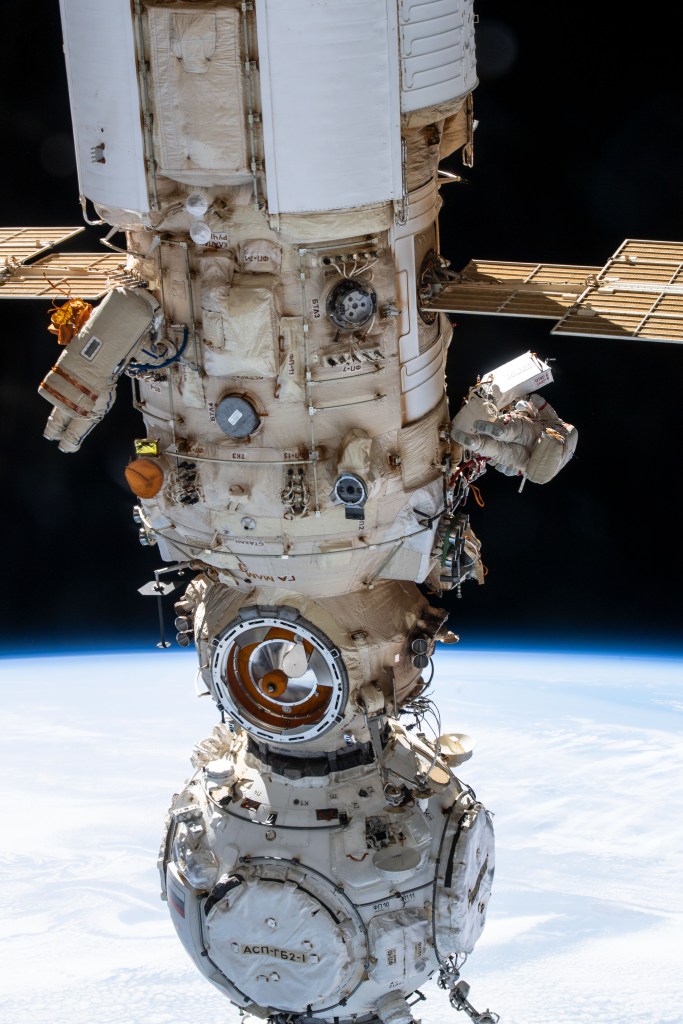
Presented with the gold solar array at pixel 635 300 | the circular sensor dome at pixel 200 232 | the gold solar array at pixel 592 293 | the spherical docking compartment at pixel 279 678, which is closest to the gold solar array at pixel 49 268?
the circular sensor dome at pixel 200 232

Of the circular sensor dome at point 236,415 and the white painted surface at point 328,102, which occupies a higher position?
the white painted surface at point 328,102

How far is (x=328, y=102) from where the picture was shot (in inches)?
299

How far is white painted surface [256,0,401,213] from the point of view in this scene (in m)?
7.43

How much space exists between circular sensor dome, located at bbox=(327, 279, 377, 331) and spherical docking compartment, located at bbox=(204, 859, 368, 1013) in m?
4.19

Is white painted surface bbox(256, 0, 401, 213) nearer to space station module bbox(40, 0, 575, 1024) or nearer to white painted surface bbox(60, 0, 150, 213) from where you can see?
space station module bbox(40, 0, 575, 1024)

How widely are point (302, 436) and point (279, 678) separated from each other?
1.98 m

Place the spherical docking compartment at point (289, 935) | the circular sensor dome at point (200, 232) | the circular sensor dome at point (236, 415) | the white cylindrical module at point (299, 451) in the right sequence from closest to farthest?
the white cylindrical module at point (299, 451)
the circular sensor dome at point (200, 232)
the circular sensor dome at point (236, 415)
the spherical docking compartment at point (289, 935)

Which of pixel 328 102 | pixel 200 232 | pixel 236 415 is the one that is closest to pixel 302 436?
pixel 236 415

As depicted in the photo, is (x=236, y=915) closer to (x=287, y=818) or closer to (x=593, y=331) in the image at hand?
(x=287, y=818)

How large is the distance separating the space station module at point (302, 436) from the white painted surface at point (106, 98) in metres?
0.02

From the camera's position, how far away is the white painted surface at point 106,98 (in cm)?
771

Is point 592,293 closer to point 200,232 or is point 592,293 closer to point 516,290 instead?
point 516,290

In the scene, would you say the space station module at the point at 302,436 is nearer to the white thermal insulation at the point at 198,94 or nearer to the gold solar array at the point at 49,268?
the white thermal insulation at the point at 198,94

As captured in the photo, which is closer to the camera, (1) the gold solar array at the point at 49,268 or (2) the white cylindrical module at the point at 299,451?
(2) the white cylindrical module at the point at 299,451
